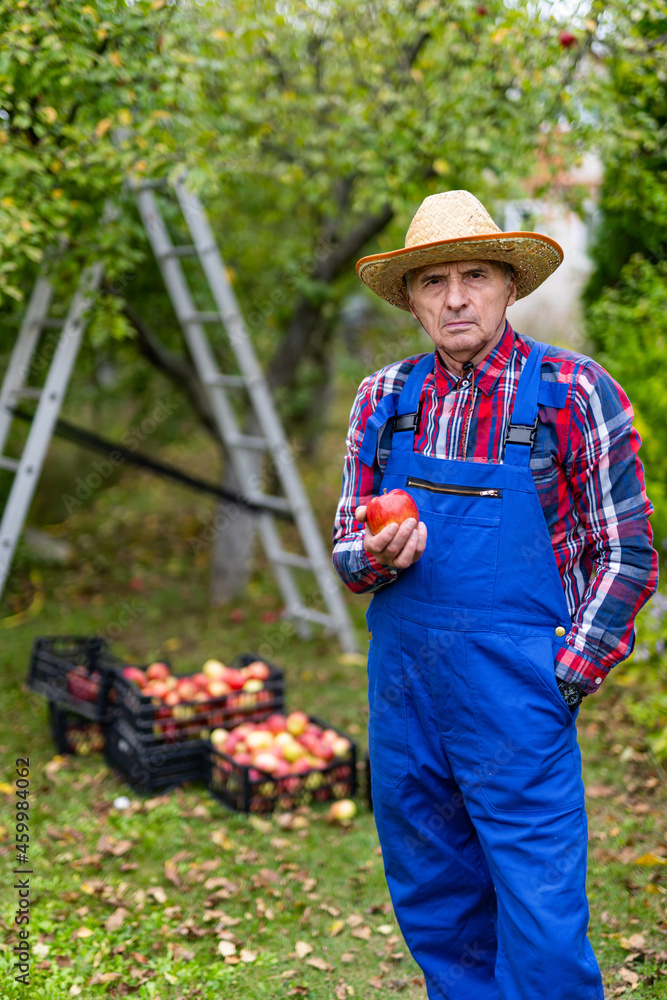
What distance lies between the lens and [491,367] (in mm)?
1995

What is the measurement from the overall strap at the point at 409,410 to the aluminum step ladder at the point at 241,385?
10.9ft

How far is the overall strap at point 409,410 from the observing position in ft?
6.81

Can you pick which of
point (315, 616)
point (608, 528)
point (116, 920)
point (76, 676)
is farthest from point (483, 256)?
point (315, 616)

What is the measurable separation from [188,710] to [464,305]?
2.76 meters

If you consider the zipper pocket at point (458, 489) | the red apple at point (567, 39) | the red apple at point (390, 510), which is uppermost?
the red apple at point (567, 39)

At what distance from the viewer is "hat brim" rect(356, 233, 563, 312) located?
77.2 inches

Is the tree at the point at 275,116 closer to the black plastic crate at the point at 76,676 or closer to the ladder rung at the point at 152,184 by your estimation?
the ladder rung at the point at 152,184

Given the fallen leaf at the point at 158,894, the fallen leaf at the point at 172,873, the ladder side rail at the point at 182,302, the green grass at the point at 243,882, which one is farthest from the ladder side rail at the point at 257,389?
the fallen leaf at the point at 158,894

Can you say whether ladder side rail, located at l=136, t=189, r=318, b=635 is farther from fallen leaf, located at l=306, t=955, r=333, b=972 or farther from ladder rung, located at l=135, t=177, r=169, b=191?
fallen leaf, located at l=306, t=955, r=333, b=972

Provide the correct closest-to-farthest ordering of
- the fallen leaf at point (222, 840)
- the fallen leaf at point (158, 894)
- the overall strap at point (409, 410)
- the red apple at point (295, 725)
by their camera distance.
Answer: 1. the overall strap at point (409, 410)
2. the fallen leaf at point (158, 894)
3. the fallen leaf at point (222, 840)
4. the red apple at point (295, 725)

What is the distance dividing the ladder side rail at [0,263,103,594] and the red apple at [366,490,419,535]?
3.16 metres

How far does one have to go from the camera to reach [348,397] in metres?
14.0

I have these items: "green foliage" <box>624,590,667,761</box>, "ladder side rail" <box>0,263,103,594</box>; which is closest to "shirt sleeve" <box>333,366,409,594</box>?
"green foliage" <box>624,590,667,761</box>

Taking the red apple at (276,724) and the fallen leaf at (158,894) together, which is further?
the red apple at (276,724)
